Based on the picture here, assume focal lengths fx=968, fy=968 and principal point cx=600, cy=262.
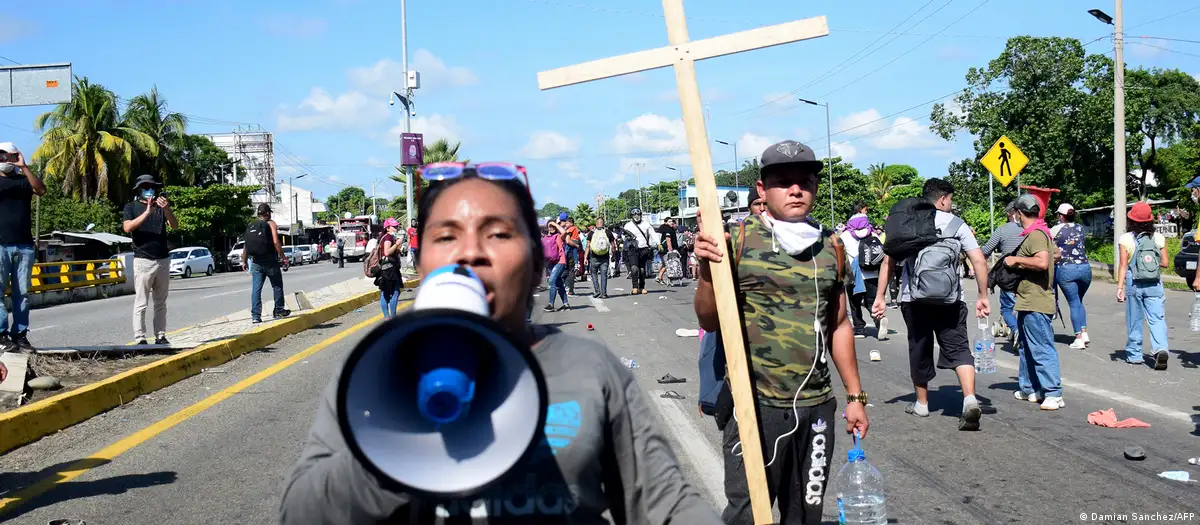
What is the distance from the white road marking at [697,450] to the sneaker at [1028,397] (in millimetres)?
2896

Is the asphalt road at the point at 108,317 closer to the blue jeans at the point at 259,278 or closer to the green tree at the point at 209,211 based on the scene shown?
the blue jeans at the point at 259,278

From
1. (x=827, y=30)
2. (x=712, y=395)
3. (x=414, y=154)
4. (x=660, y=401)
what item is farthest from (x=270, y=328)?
(x=414, y=154)

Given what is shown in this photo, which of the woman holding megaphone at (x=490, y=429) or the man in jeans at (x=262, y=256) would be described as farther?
the man in jeans at (x=262, y=256)

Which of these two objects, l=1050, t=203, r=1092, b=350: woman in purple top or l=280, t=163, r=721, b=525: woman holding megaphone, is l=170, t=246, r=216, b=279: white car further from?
l=280, t=163, r=721, b=525: woman holding megaphone

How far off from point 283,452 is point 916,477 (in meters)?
4.01

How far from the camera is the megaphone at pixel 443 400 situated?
1318 millimetres

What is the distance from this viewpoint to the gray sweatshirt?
1491 mm

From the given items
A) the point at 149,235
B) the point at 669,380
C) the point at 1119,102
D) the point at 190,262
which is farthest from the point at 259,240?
the point at 190,262

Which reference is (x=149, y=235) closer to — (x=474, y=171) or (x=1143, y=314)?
(x=474, y=171)

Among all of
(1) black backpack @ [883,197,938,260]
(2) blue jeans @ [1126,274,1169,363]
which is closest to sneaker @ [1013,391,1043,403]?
(1) black backpack @ [883,197,938,260]

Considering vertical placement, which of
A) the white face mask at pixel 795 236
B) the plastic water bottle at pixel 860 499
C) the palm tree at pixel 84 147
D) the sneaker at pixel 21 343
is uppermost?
the palm tree at pixel 84 147

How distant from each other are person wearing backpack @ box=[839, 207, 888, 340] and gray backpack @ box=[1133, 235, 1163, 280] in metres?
2.75

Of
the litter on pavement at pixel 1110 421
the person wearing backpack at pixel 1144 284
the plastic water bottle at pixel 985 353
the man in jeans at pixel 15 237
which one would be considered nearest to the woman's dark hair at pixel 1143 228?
the person wearing backpack at pixel 1144 284

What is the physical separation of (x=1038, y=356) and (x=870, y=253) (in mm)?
4292
